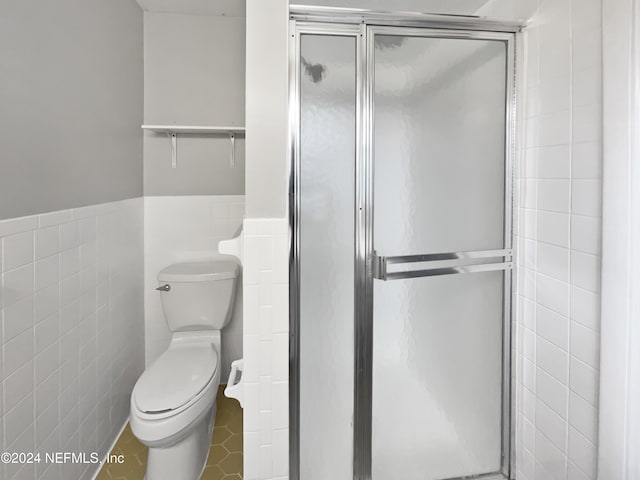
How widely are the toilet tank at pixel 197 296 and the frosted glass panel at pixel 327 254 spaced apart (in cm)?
98

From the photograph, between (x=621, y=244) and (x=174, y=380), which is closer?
(x=621, y=244)

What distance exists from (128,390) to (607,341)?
2283mm

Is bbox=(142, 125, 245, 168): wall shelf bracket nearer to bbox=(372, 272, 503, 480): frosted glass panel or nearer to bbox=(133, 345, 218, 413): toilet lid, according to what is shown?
bbox=(133, 345, 218, 413): toilet lid

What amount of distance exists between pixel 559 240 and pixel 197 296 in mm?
1766

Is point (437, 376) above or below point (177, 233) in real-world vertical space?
below

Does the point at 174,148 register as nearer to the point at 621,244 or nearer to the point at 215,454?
the point at 215,454

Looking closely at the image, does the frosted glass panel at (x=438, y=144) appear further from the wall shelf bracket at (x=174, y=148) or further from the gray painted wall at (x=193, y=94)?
the wall shelf bracket at (x=174, y=148)

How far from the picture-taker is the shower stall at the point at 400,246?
4.49ft

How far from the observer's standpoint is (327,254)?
1.40 m

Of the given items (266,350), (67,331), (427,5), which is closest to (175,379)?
(67,331)

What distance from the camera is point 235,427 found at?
7.22ft

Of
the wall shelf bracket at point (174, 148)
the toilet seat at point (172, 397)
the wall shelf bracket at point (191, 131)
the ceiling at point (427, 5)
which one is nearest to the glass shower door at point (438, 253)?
the ceiling at point (427, 5)

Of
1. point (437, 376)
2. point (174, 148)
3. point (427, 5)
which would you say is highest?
point (427, 5)

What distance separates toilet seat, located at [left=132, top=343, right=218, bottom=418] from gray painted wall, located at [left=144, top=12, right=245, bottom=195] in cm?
101
